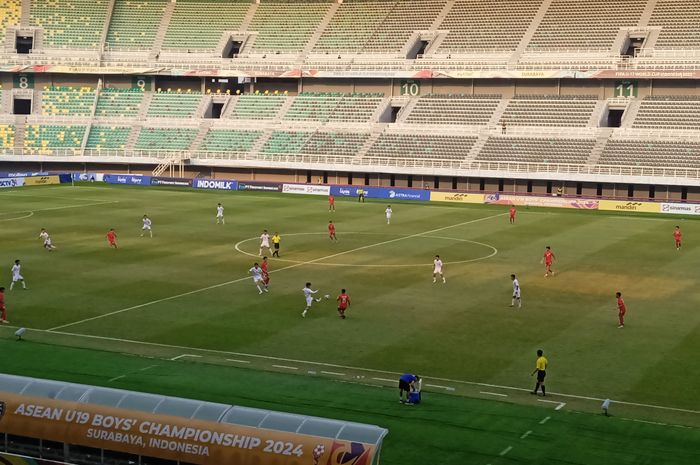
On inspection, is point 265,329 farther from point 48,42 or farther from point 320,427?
point 48,42

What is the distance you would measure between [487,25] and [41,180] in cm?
4812

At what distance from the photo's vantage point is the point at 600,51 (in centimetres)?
9500

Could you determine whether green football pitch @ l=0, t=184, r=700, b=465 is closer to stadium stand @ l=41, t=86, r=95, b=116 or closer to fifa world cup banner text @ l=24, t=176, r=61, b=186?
fifa world cup banner text @ l=24, t=176, r=61, b=186

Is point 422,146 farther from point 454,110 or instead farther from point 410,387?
point 410,387

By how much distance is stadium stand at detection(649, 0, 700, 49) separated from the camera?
3625 inches

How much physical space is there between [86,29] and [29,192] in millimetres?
35014

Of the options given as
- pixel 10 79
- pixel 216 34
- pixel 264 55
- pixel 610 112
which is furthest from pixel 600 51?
pixel 10 79

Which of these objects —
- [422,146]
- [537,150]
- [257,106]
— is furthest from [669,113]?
[257,106]

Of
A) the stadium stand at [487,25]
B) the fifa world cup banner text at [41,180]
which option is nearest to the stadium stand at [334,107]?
the stadium stand at [487,25]

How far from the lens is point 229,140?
103 metres

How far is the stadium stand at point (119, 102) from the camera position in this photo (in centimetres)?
10931

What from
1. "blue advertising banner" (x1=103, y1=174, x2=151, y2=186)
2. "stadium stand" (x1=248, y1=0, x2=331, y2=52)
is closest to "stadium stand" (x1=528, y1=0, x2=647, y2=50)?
"stadium stand" (x1=248, y1=0, x2=331, y2=52)

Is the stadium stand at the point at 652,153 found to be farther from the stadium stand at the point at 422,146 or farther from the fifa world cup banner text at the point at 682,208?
the stadium stand at the point at 422,146

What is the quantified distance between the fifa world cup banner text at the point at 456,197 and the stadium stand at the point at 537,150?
8156mm
